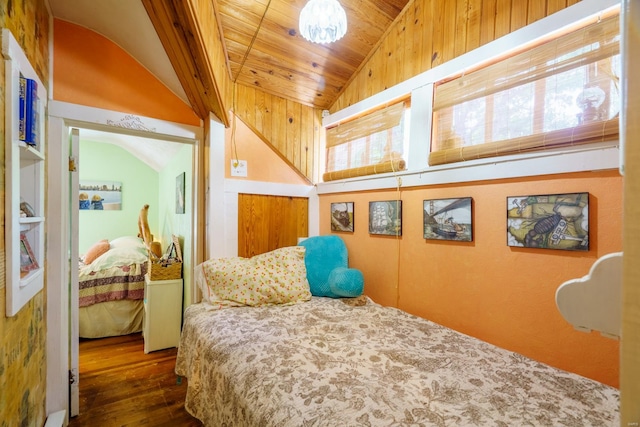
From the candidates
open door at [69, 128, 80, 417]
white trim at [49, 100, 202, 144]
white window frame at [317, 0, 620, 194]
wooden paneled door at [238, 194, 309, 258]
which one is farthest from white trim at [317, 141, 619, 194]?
open door at [69, 128, 80, 417]

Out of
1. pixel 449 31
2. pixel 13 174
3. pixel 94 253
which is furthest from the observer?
pixel 94 253

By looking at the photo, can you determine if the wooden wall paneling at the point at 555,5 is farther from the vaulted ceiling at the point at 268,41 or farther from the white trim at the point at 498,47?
the vaulted ceiling at the point at 268,41

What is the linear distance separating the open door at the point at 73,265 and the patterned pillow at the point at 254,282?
763mm

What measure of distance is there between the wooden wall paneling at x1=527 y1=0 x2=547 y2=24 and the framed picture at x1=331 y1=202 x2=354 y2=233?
1.45 metres

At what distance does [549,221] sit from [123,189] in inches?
→ 197

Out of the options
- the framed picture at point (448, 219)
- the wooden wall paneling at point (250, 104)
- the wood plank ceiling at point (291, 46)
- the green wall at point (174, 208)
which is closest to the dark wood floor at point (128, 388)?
the green wall at point (174, 208)

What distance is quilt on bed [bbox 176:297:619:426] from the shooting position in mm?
875

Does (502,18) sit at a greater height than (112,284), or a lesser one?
greater

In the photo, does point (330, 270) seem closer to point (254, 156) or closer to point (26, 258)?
point (254, 156)

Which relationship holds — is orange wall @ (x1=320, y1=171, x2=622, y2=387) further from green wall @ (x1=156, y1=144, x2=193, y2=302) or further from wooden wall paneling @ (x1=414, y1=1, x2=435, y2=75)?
green wall @ (x1=156, y1=144, x2=193, y2=302)

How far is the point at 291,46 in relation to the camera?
2035 millimetres

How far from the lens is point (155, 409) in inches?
70.4

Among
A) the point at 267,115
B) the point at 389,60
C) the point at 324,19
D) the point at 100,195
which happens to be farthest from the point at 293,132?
the point at 100,195

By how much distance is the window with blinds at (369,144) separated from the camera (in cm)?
195
